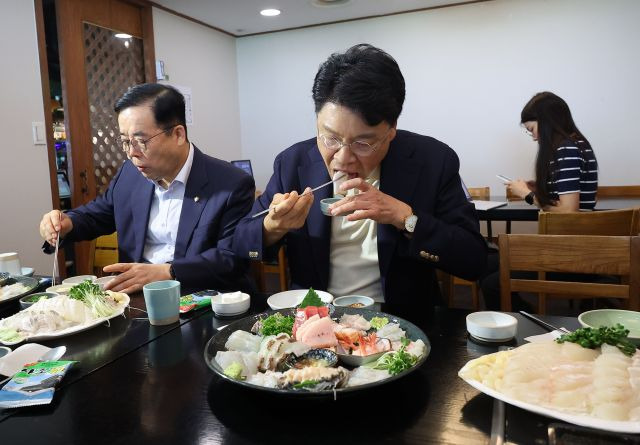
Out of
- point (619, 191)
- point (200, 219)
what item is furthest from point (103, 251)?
point (619, 191)

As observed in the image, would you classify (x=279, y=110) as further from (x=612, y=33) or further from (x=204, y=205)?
(x=204, y=205)

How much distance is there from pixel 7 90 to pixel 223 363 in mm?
3214

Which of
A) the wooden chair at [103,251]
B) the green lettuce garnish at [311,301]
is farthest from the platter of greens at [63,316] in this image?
the wooden chair at [103,251]

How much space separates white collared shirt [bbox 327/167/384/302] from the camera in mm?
1699

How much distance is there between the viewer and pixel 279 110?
5.75 m

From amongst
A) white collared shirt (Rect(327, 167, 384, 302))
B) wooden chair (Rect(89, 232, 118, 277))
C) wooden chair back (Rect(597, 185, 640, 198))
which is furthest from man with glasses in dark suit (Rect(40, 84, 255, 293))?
wooden chair back (Rect(597, 185, 640, 198))

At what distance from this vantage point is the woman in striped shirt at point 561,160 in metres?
2.87

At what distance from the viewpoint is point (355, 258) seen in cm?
173

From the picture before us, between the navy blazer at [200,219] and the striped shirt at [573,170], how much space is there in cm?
191

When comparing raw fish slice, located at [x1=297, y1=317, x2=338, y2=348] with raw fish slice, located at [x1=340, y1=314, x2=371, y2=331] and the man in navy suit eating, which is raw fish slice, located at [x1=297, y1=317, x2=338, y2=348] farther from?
the man in navy suit eating

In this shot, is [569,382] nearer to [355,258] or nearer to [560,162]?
[355,258]

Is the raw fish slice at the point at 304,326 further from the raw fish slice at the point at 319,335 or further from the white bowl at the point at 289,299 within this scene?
the white bowl at the point at 289,299

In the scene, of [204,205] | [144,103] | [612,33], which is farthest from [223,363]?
[612,33]

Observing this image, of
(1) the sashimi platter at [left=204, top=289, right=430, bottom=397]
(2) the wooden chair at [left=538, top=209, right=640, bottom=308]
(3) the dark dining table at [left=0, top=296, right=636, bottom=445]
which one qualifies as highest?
(2) the wooden chair at [left=538, top=209, right=640, bottom=308]
